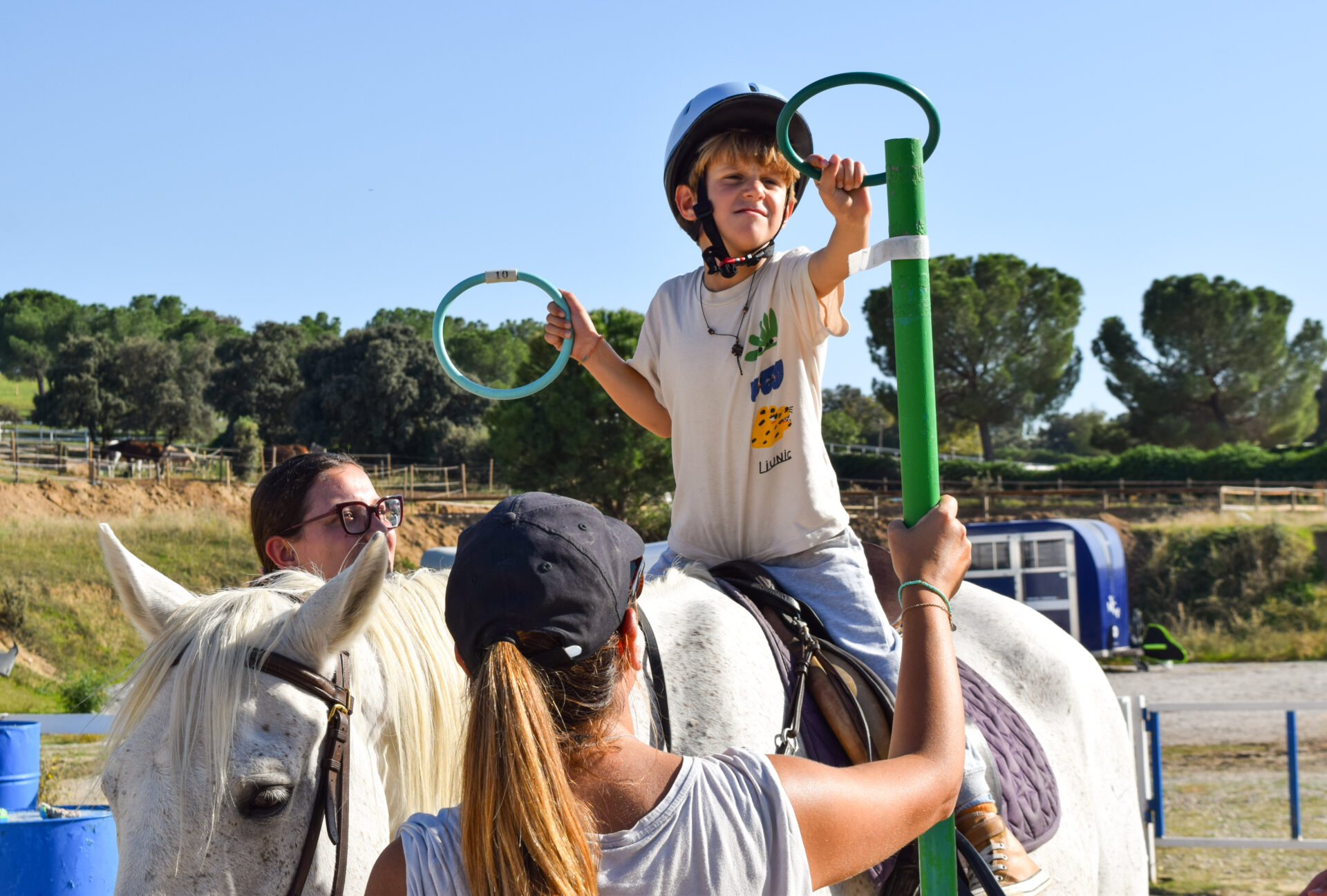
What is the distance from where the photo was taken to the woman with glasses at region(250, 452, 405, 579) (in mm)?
2920

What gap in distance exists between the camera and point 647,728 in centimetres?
192

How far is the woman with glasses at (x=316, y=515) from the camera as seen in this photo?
2.92 m

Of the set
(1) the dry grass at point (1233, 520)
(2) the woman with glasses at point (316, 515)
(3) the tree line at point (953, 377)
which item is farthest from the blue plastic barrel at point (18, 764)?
(3) the tree line at point (953, 377)

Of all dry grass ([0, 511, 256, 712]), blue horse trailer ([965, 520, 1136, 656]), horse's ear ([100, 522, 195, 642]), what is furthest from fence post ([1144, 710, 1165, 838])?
dry grass ([0, 511, 256, 712])

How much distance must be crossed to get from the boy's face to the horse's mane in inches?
42.5

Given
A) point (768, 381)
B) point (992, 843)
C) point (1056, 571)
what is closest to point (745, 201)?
point (768, 381)

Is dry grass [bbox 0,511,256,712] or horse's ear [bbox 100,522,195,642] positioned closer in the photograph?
horse's ear [bbox 100,522,195,642]

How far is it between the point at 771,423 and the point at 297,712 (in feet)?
3.86

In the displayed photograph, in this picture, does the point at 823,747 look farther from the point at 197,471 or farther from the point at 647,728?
the point at 197,471

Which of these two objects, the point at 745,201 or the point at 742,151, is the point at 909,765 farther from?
the point at 742,151

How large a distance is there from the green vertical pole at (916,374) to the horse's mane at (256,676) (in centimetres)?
95

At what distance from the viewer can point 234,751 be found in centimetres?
163

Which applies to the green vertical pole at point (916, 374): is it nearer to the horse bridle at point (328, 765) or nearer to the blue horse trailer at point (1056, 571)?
the horse bridle at point (328, 765)

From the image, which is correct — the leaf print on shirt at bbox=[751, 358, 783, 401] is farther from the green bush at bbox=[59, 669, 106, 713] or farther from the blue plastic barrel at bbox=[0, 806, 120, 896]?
the green bush at bbox=[59, 669, 106, 713]
